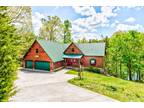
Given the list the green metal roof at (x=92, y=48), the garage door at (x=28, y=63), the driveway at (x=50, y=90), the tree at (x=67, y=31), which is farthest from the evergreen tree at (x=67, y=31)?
the garage door at (x=28, y=63)

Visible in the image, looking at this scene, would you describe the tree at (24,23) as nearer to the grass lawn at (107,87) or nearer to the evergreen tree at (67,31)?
the evergreen tree at (67,31)

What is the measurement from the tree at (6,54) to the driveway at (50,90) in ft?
3.79

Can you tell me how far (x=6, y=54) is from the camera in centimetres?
323

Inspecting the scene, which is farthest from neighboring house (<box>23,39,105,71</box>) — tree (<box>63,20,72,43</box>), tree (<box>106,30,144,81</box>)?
tree (<box>106,30,144,81</box>)

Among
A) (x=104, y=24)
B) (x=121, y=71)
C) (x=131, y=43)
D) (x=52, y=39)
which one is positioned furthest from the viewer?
(x=131, y=43)

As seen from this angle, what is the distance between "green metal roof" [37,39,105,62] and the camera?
5.98 m

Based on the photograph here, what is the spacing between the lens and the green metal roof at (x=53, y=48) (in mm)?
6128

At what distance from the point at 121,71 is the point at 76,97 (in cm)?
320

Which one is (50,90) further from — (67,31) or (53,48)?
(53,48)

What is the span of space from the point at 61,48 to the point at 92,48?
2.74 feet
